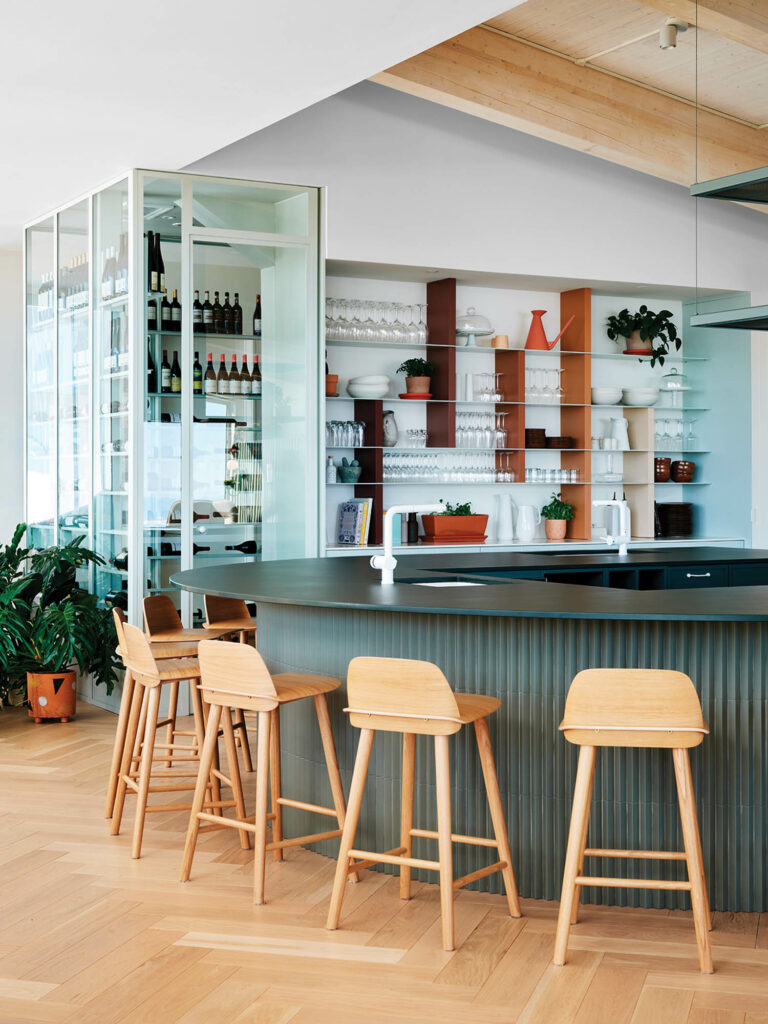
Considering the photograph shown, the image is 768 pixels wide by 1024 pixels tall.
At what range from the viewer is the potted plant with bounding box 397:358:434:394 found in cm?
751

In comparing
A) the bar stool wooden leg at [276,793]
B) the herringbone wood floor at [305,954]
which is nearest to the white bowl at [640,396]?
the bar stool wooden leg at [276,793]

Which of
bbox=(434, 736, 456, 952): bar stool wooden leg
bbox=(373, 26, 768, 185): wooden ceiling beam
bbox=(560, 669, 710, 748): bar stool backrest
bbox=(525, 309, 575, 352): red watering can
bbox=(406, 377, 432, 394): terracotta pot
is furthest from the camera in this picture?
bbox=(525, 309, 575, 352): red watering can

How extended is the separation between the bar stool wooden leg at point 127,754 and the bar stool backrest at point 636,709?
196 centimetres

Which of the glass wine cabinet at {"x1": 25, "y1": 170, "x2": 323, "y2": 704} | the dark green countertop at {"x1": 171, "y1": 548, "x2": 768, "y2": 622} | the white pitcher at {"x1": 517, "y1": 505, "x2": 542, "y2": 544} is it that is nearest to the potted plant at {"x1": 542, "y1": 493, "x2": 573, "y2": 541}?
the white pitcher at {"x1": 517, "y1": 505, "x2": 542, "y2": 544}

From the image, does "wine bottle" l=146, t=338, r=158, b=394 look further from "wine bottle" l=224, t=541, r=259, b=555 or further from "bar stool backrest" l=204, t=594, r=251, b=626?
"bar stool backrest" l=204, t=594, r=251, b=626

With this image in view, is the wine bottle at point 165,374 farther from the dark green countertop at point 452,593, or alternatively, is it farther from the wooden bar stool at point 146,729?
the wooden bar stool at point 146,729

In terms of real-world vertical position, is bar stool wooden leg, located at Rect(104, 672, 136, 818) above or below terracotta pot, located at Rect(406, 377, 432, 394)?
below

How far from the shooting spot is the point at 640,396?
829 cm

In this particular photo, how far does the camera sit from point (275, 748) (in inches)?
161

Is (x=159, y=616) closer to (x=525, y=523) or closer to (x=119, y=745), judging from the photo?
(x=119, y=745)

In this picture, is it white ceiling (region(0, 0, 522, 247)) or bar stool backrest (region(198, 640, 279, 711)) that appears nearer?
bar stool backrest (region(198, 640, 279, 711))

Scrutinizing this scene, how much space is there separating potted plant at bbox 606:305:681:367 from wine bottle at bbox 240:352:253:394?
2988 millimetres

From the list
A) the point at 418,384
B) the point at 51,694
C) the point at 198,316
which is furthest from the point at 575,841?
the point at 418,384

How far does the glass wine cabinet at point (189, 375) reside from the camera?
637cm
